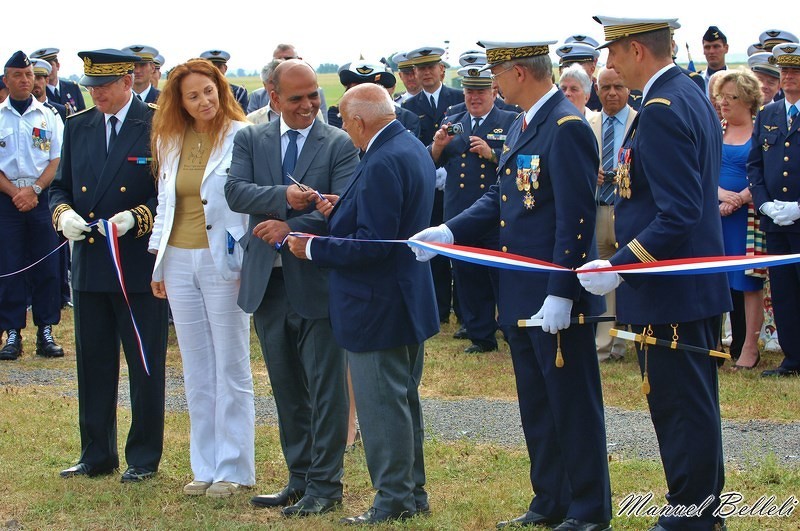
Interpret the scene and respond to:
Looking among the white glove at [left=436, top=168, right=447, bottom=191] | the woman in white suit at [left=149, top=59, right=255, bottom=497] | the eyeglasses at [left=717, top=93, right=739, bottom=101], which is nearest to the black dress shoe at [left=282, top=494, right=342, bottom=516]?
the woman in white suit at [left=149, top=59, right=255, bottom=497]

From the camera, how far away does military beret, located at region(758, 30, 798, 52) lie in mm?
11523

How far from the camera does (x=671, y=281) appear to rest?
16.2 feet

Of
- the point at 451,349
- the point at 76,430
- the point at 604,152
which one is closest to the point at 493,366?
the point at 451,349

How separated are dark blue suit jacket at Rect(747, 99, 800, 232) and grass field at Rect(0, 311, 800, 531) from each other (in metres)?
1.49

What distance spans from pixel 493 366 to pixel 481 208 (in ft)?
14.4

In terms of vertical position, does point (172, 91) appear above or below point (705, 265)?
above

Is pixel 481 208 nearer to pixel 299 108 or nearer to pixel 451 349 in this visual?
pixel 299 108

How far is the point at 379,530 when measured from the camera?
5.52 metres

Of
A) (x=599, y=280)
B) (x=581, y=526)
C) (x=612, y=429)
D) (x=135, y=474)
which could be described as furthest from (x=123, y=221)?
(x=612, y=429)

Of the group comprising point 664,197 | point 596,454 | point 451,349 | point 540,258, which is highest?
point 664,197

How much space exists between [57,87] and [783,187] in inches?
372

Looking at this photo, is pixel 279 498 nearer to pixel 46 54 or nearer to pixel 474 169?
pixel 474 169

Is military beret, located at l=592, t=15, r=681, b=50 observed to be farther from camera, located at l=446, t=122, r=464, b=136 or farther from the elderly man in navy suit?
camera, located at l=446, t=122, r=464, b=136

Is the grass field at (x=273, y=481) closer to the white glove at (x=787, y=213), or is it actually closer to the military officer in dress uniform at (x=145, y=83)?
the white glove at (x=787, y=213)
